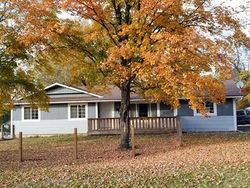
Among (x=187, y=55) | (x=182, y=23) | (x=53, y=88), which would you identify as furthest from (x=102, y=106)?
(x=187, y=55)

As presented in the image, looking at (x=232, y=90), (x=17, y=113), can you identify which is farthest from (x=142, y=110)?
(x=17, y=113)

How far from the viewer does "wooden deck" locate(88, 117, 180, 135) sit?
31297mm

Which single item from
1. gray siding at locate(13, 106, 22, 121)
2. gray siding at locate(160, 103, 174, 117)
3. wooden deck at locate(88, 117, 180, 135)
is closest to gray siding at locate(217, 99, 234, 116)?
gray siding at locate(160, 103, 174, 117)

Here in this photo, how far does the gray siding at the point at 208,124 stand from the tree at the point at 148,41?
11.4 m

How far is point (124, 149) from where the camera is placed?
69.1 ft

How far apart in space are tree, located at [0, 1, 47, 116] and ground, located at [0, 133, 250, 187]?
→ 12.3ft

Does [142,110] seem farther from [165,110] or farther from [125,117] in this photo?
[125,117]

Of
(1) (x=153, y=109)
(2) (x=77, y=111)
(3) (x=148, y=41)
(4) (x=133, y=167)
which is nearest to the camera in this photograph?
(4) (x=133, y=167)

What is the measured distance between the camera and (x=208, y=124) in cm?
3272

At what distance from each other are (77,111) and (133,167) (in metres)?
20.4

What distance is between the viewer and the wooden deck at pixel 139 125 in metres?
31.3

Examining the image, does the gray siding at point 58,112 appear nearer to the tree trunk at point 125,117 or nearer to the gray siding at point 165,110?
the gray siding at point 165,110

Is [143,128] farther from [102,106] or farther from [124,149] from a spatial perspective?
[124,149]

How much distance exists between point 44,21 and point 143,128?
14.4 metres
